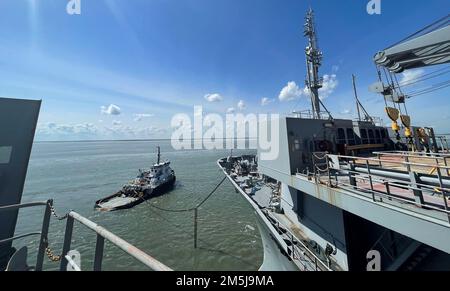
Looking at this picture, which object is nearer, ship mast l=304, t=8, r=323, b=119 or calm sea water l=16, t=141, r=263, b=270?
A: calm sea water l=16, t=141, r=263, b=270

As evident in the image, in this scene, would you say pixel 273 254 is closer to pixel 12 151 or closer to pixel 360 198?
pixel 360 198

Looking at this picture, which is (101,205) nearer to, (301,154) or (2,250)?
(2,250)

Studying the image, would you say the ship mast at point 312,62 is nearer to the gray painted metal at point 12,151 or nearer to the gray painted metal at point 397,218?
the gray painted metal at point 397,218

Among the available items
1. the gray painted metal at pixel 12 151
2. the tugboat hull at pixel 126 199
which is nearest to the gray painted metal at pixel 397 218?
the gray painted metal at pixel 12 151

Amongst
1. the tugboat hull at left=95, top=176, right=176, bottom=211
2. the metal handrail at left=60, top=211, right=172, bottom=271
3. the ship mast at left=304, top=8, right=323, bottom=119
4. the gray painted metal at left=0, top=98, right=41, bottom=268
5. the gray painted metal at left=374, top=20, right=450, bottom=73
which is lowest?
the tugboat hull at left=95, top=176, right=176, bottom=211

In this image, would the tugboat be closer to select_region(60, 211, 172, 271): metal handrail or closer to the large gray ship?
the large gray ship

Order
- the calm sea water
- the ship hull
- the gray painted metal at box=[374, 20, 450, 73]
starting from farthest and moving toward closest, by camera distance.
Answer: the calm sea water, the ship hull, the gray painted metal at box=[374, 20, 450, 73]

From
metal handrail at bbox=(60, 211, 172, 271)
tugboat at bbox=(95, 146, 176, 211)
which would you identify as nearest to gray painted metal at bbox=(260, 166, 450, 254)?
metal handrail at bbox=(60, 211, 172, 271)
